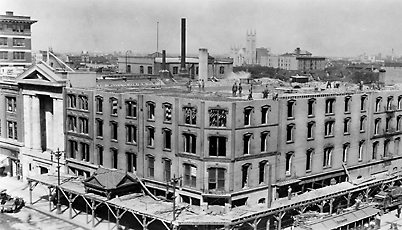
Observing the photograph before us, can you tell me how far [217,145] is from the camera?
4709 cm

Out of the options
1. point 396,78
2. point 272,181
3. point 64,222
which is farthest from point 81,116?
point 396,78

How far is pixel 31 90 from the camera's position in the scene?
67.4m

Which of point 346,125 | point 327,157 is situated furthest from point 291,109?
point 346,125

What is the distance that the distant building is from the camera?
3573 inches

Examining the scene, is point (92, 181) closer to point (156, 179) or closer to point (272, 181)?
point (156, 179)

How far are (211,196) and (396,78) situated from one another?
1801 inches

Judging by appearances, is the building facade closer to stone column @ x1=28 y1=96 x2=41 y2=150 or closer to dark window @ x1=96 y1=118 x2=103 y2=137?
dark window @ x1=96 y1=118 x2=103 y2=137

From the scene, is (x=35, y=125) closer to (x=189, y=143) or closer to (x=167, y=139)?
(x=167, y=139)

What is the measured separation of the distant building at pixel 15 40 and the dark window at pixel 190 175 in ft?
185

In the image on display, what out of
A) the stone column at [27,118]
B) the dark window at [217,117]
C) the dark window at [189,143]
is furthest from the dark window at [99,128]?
the dark window at [217,117]

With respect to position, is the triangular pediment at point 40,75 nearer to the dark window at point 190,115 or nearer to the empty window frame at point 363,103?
the dark window at point 190,115

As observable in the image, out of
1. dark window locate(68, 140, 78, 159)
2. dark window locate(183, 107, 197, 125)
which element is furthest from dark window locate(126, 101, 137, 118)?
dark window locate(68, 140, 78, 159)

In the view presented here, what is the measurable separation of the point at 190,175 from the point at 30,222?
18.5 meters

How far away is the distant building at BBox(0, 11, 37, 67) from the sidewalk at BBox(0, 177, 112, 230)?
92.7 feet
